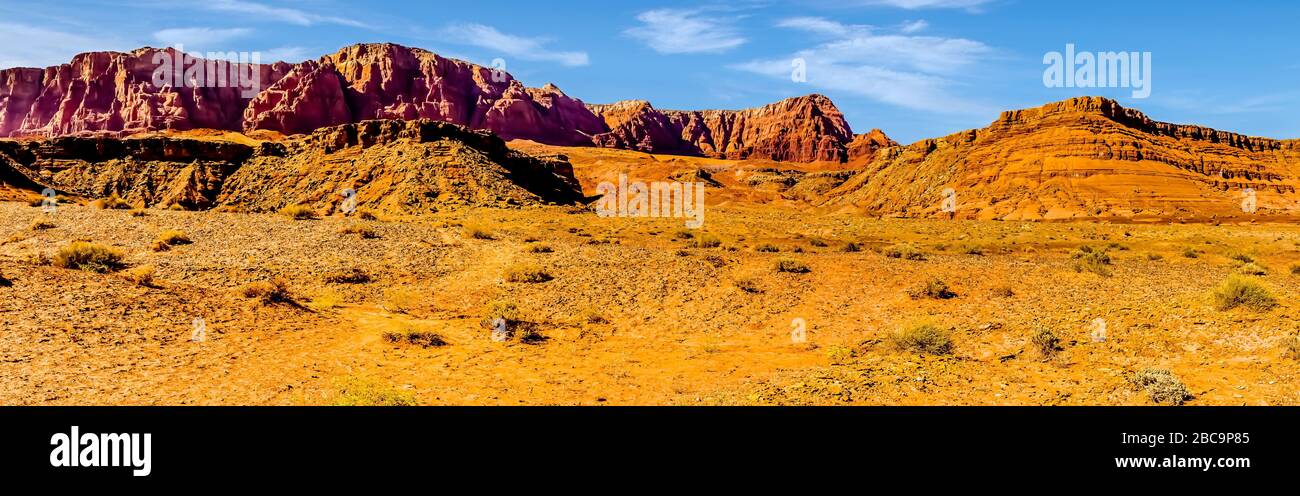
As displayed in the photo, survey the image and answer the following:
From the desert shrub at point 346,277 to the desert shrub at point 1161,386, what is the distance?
1750 cm

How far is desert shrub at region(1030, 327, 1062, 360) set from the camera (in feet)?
33.7

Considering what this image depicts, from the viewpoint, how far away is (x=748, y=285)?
18.4 metres

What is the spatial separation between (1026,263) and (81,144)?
247ft

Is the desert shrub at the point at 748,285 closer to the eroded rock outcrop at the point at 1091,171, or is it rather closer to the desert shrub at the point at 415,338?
the desert shrub at the point at 415,338

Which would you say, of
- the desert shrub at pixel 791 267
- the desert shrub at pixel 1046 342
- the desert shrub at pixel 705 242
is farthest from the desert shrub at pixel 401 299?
the desert shrub at pixel 1046 342

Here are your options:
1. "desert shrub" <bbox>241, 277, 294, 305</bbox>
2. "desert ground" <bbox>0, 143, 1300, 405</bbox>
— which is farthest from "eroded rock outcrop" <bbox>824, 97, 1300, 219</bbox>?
"desert shrub" <bbox>241, 277, 294, 305</bbox>

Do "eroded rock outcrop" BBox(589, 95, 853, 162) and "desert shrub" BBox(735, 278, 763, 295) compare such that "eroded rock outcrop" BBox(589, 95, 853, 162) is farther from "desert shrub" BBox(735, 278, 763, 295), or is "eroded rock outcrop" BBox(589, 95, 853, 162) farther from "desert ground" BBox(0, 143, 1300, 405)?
"desert shrub" BBox(735, 278, 763, 295)

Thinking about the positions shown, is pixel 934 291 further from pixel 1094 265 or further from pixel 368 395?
pixel 368 395

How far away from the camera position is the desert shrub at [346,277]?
18.3m

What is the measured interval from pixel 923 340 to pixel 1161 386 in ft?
12.2
